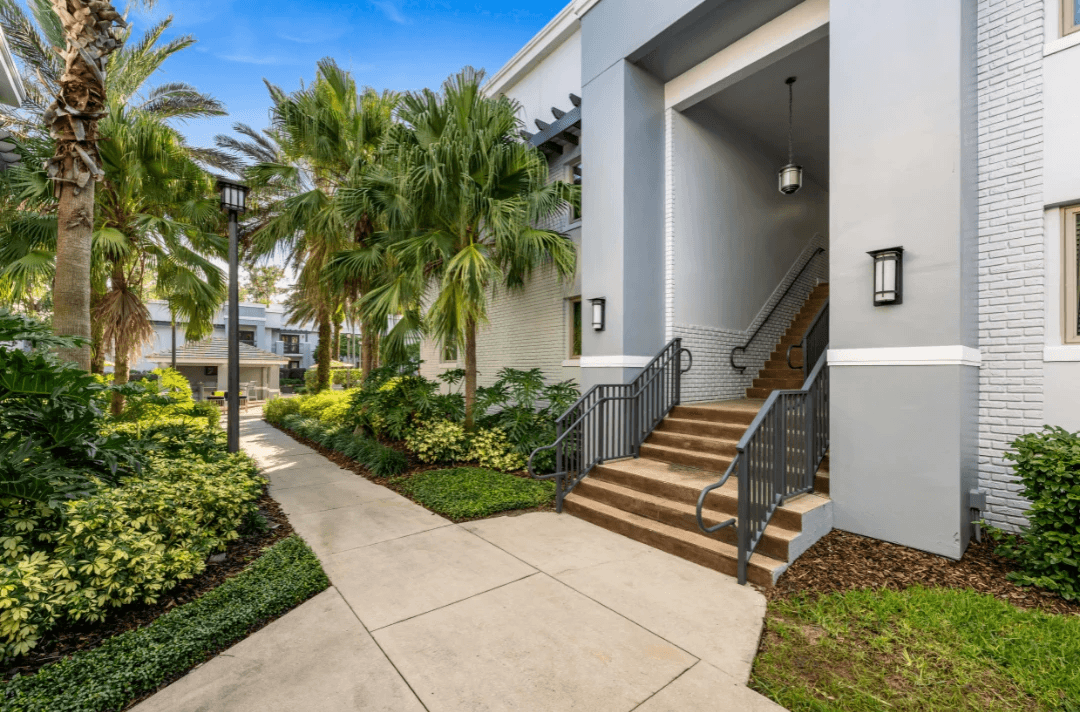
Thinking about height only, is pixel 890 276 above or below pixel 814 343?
above

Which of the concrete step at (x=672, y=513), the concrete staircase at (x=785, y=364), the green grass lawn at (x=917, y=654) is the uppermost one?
the concrete staircase at (x=785, y=364)

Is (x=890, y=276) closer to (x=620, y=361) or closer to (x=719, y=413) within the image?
(x=719, y=413)

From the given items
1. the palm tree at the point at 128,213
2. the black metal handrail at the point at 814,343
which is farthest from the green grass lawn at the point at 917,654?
the palm tree at the point at 128,213

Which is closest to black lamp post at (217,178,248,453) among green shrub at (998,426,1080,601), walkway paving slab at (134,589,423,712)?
walkway paving slab at (134,589,423,712)

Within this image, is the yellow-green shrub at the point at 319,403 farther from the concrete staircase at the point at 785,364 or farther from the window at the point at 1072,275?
the window at the point at 1072,275

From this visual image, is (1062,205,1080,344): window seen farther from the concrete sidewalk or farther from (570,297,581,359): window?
(570,297,581,359): window

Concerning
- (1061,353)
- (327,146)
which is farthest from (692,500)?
(327,146)

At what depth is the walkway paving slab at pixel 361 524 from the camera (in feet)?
15.0

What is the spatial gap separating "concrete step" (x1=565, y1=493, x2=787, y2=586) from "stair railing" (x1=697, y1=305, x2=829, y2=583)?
12cm

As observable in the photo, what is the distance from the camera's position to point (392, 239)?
26.1 ft

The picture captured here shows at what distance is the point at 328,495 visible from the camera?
6273 mm

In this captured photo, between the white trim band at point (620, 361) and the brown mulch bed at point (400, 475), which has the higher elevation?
the white trim band at point (620, 361)

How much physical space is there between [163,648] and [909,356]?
5.63 metres

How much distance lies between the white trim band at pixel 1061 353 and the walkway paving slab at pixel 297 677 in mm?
5327
